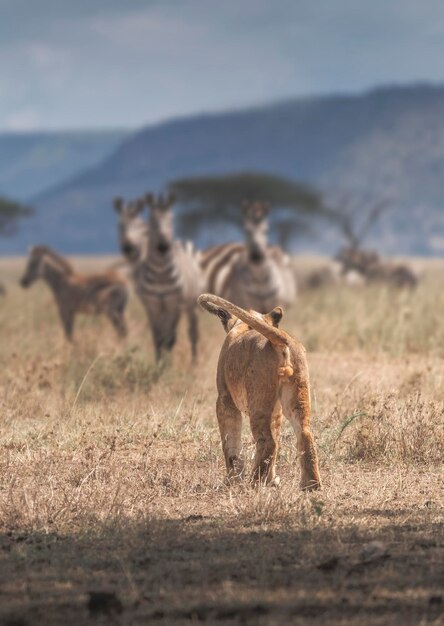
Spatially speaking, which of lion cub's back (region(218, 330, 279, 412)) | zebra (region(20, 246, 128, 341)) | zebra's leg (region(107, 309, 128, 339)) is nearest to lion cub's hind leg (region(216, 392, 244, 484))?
lion cub's back (region(218, 330, 279, 412))

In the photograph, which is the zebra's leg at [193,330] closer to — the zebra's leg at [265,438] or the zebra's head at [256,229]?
the zebra's head at [256,229]

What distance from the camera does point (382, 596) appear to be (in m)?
4.32

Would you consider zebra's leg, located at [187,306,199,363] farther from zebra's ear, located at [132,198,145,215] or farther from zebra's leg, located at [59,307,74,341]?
zebra's ear, located at [132,198,145,215]

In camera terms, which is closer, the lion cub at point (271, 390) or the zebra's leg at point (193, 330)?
the lion cub at point (271, 390)

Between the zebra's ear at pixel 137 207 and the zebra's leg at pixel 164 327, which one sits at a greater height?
the zebra's ear at pixel 137 207

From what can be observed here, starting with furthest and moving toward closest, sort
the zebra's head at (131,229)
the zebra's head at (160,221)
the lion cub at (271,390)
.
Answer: the zebra's head at (131,229) → the zebra's head at (160,221) → the lion cub at (271,390)

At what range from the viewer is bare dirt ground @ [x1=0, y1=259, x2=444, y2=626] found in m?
4.29

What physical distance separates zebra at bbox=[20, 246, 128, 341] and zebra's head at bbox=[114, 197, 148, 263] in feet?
1.66

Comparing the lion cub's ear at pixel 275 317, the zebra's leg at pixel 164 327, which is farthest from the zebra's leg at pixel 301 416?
the zebra's leg at pixel 164 327

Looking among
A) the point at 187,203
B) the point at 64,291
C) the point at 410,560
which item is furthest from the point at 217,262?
the point at 187,203

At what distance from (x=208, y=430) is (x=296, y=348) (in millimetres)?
1974

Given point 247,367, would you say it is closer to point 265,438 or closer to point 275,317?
point 265,438

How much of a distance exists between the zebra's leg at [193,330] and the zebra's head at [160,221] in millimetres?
1246

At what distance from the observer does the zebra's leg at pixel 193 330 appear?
13.0 metres
